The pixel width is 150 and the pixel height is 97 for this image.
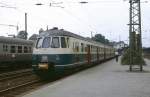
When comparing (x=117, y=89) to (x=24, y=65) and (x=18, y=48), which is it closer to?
(x=18, y=48)

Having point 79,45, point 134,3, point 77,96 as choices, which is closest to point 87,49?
point 79,45

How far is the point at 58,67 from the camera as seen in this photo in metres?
20.9

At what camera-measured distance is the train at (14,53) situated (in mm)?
30422

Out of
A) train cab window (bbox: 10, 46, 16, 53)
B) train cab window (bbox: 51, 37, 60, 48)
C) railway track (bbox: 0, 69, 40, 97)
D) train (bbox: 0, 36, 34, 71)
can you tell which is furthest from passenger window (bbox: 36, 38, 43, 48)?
train cab window (bbox: 10, 46, 16, 53)

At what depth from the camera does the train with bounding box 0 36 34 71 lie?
1198 inches

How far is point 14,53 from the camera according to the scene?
1281 inches

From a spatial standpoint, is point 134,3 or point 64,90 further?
point 134,3

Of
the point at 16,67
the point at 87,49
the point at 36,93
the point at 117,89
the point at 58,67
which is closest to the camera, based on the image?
the point at 36,93

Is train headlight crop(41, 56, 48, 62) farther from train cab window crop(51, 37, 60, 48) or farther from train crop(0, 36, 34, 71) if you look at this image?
train crop(0, 36, 34, 71)

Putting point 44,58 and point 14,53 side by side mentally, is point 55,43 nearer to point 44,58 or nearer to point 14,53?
point 44,58

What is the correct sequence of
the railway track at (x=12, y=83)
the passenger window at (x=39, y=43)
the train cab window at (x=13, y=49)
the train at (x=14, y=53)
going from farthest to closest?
the train cab window at (x=13, y=49), the train at (x=14, y=53), the passenger window at (x=39, y=43), the railway track at (x=12, y=83)

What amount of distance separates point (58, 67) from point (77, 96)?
25.6ft

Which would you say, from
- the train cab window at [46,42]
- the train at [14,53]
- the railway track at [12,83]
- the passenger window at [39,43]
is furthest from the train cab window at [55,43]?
the train at [14,53]

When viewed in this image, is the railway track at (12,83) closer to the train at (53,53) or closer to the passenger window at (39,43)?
the train at (53,53)
